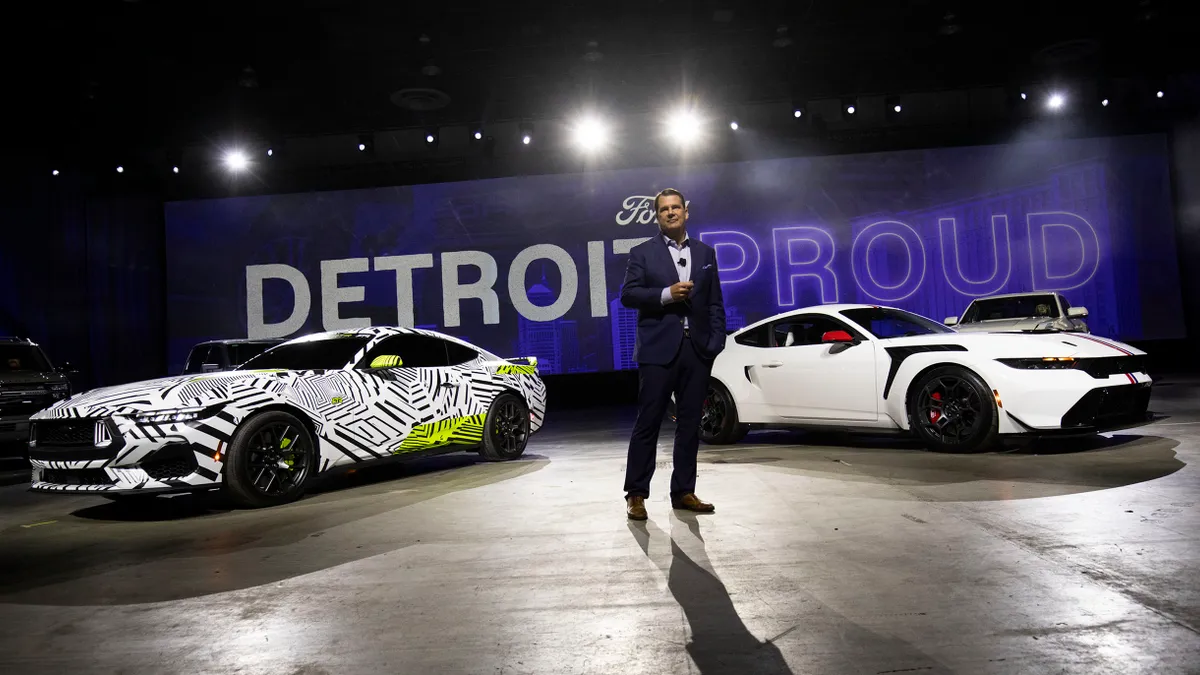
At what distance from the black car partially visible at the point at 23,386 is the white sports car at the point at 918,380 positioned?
729cm

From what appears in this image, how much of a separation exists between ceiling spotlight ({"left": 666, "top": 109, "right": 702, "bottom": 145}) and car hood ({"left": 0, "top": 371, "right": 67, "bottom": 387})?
36.2ft

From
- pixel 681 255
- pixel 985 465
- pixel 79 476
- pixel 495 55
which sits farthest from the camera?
pixel 495 55

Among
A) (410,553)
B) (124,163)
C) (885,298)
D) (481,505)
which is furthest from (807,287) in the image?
(124,163)

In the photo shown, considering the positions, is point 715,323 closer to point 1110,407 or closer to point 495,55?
point 1110,407

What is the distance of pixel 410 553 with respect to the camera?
375 cm

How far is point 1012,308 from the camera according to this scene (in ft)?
38.5

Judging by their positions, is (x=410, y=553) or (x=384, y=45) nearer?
(x=410, y=553)

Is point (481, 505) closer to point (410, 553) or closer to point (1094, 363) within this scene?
point (410, 553)

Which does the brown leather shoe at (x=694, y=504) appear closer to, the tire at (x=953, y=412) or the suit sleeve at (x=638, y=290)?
the suit sleeve at (x=638, y=290)

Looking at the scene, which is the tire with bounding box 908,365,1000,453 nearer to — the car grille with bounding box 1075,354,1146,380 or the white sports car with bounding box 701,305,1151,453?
the white sports car with bounding box 701,305,1151,453

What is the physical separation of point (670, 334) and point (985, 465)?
A: 2.92 m

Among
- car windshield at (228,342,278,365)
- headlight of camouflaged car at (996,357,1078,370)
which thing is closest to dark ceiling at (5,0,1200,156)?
car windshield at (228,342,278,365)

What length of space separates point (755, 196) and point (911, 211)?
9.63 ft

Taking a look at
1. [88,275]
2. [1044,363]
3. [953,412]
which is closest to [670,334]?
[953,412]
